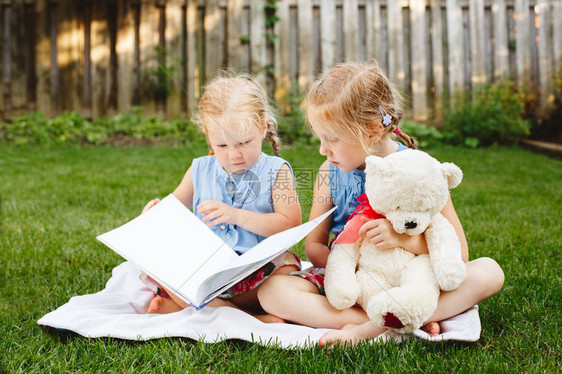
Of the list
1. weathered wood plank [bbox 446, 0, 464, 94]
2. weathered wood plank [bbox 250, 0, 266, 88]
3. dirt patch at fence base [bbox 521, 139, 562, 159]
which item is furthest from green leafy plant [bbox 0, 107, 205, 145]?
dirt patch at fence base [bbox 521, 139, 562, 159]

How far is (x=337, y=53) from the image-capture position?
21.4 feet

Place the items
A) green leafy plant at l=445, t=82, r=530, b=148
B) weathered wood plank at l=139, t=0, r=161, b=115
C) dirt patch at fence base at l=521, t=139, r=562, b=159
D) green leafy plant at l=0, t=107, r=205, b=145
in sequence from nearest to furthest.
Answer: dirt patch at fence base at l=521, t=139, r=562, b=159, green leafy plant at l=445, t=82, r=530, b=148, green leafy plant at l=0, t=107, r=205, b=145, weathered wood plank at l=139, t=0, r=161, b=115

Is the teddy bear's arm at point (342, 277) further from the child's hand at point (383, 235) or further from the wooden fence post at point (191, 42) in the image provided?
the wooden fence post at point (191, 42)

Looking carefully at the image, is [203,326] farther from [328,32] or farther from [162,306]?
[328,32]

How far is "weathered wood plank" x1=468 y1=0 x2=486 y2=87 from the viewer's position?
6.46 meters

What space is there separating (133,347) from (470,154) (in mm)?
4529

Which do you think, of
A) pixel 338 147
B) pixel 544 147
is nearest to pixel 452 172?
pixel 338 147

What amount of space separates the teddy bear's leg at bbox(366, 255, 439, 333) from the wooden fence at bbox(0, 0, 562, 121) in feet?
16.0

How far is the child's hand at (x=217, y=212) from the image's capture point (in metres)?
1.89

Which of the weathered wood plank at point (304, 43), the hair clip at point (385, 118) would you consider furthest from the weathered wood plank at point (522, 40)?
the hair clip at point (385, 118)

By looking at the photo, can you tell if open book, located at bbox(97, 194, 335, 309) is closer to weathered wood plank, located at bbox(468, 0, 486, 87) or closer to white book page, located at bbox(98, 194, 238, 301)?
white book page, located at bbox(98, 194, 238, 301)

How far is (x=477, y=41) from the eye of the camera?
6496mm

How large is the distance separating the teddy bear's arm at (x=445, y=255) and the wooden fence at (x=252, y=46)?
4803 mm

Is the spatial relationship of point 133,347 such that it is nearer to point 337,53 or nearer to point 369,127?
point 369,127
